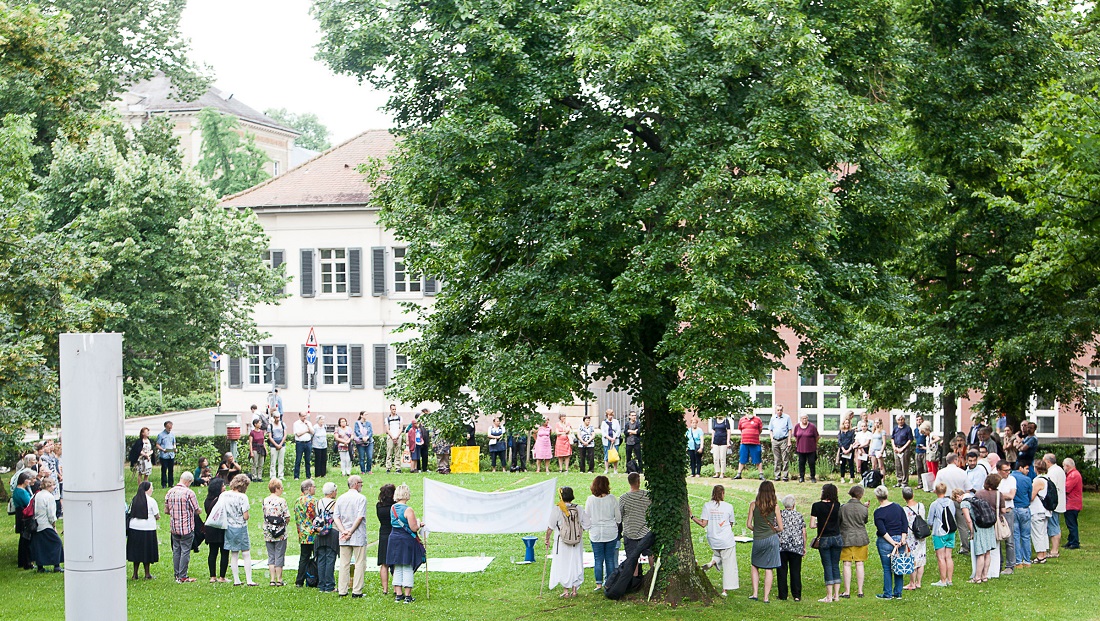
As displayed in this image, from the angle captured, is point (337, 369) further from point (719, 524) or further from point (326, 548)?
point (719, 524)

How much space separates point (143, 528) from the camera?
60.0 ft

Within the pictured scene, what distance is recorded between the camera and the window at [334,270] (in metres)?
45.4

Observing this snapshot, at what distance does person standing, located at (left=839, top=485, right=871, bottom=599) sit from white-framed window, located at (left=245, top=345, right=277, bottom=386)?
32555 millimetres

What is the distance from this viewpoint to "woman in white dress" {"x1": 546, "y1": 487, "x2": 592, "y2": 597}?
1708cm

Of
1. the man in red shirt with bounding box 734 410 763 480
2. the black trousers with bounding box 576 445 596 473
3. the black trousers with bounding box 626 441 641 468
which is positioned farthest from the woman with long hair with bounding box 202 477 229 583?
the man in red shirt with bounding box 734 410 763 480

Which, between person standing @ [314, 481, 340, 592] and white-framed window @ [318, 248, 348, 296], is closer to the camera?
person standing @ [314, 481, 340, 592]

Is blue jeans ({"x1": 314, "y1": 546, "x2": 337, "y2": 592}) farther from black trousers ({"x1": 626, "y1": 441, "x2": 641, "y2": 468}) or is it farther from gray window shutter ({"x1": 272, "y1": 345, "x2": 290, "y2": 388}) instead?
gray window shutter ({"x1": 272, "y1": 345, "x2": 290, "y2": 388})

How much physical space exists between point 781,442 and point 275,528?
15479mm

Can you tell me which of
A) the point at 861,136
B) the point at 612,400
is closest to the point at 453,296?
the point at 861,136

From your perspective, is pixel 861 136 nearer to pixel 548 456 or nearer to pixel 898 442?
pixel 898 442

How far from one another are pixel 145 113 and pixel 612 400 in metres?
47.5

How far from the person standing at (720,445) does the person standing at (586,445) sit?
3226 millimetres

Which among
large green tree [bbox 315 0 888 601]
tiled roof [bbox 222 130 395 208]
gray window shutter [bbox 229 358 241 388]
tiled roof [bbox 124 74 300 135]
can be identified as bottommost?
gray window shutter [bbox 229 358 241 388]

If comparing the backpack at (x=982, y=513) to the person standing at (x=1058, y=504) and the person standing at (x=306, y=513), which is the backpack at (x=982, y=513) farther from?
the person standing at (x=306, y=513)
